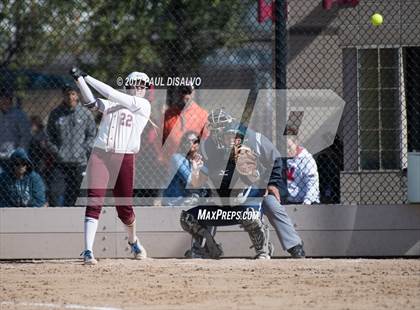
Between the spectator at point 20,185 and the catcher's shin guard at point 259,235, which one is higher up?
the spectator at point 20,185

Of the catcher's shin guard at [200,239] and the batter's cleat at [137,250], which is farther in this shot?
the catcher's shin guard at [200,239]

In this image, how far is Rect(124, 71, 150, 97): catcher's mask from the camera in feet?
30.6

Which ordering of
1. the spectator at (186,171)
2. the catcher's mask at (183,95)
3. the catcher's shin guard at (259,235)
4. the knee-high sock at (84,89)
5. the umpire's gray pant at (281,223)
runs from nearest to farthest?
the knee-high sock at (84,89)
the umpire's gray pant at (281,223)
the catcher's shin guard at (259,235)
the spectator at (186,171)
the catcher's mask at (183,95)

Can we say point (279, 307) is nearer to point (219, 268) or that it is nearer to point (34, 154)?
point (219, 268)

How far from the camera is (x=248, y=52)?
33.3ft

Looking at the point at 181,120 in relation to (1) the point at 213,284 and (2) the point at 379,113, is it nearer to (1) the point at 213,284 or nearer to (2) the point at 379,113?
(2) the point at 379,113

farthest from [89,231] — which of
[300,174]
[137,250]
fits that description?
[300,174]

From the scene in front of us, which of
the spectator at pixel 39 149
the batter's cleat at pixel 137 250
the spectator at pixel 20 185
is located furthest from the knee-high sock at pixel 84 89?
the batter's cleat at pixel 137 250

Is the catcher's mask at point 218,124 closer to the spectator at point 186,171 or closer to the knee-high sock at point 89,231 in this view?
the spectator at point 186,171

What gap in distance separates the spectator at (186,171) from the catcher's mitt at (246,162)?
428 millimetres

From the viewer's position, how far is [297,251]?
31.0 ft

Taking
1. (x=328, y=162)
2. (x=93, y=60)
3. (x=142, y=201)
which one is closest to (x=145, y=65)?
(x=93, y=60)

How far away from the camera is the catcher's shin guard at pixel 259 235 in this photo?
31.0 ft

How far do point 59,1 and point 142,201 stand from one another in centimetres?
246
